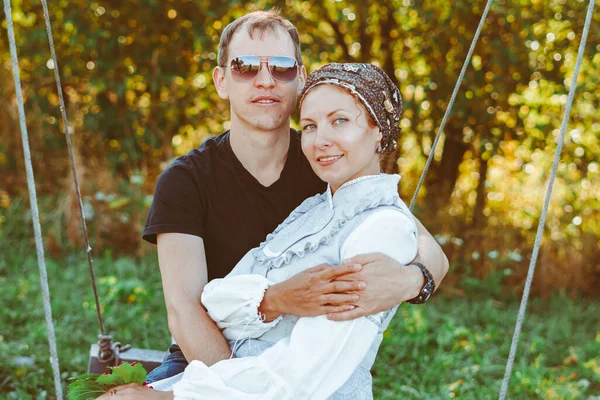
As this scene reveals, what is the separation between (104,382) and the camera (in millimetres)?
1937

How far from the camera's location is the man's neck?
2525 mm


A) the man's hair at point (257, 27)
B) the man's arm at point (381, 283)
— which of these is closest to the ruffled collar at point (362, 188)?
the man's arm at point (381, 283)

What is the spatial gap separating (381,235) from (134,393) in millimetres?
811

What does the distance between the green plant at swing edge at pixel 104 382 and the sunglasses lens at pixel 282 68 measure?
1.08 meters

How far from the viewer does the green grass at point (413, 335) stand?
3.85 metres

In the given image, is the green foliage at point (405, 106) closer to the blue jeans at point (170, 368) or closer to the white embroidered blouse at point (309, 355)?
the blue jeans at point (170, 368)

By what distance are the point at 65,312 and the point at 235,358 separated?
3.28m

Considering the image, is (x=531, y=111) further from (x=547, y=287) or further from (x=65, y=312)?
(x=65, y=312)

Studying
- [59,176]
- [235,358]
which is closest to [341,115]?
[235,358]

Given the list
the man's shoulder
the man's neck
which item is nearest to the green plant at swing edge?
the man's shoulder

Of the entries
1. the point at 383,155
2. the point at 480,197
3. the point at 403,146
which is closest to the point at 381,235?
the point at 383,155

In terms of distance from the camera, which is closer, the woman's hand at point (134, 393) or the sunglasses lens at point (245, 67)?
the woman's hand at point (134, 393)

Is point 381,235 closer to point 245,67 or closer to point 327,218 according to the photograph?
point 327,218

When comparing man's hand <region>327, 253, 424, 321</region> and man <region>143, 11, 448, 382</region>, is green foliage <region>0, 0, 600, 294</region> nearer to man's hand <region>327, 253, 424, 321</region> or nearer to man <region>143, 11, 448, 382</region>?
man <region>143, 11, 448, 382</region>
